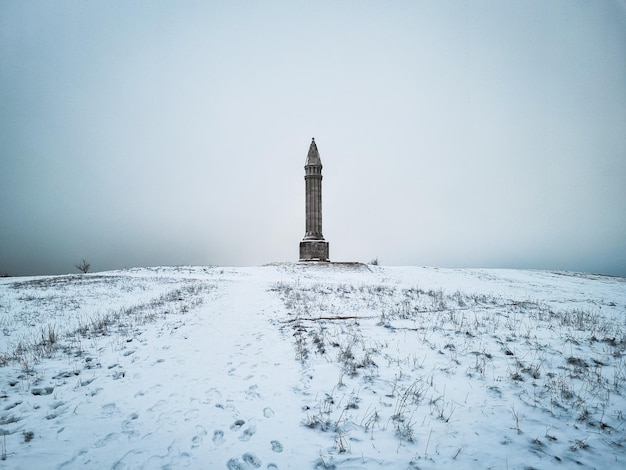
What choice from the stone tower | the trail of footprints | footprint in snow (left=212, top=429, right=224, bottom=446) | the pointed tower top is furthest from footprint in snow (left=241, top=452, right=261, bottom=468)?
the pointed tower top

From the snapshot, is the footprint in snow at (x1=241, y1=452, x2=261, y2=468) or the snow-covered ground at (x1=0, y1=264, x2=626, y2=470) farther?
the snow-covered ground at (x1=0, y1=264, x2=626, y2=470)

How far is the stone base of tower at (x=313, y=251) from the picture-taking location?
3236 cm

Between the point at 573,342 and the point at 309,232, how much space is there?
2808 cm

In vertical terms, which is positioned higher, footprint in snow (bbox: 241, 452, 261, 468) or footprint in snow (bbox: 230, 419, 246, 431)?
footprint in snow (bbox: 230, 419, 246, 431)

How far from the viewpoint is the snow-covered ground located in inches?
133

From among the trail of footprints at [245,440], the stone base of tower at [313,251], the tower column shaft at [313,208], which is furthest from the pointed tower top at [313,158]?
the trail of footprints at [245,440]

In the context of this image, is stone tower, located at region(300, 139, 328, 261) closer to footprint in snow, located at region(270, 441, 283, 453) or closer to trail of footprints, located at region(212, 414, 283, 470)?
trail of footprints, located at region(212, 414, 283, 470)

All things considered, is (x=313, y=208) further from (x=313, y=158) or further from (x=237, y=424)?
(x=237, y=424)

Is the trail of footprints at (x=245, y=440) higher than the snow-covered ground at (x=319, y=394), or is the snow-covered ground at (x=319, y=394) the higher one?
the snow-covered ground at (x=319, y=394)

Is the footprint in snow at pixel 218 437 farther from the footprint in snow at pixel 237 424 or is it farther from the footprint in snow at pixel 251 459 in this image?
the footprint in snow at pixel 251 459

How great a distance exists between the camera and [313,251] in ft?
106

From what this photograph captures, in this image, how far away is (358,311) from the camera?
9891mm

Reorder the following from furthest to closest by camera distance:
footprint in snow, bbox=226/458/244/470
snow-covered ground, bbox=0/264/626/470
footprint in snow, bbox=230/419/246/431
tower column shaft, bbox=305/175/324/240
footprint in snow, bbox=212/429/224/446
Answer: tower column shaft, bbox=305/175/324/240, footprint in snow, bbox=230/419/246/431, footprint in snow, bbox=212/429/224/446, snow-covered ground, bbox=0/264/626/470, footprint in snow, bbox=226/458/244/470

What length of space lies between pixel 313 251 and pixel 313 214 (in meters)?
4.58
